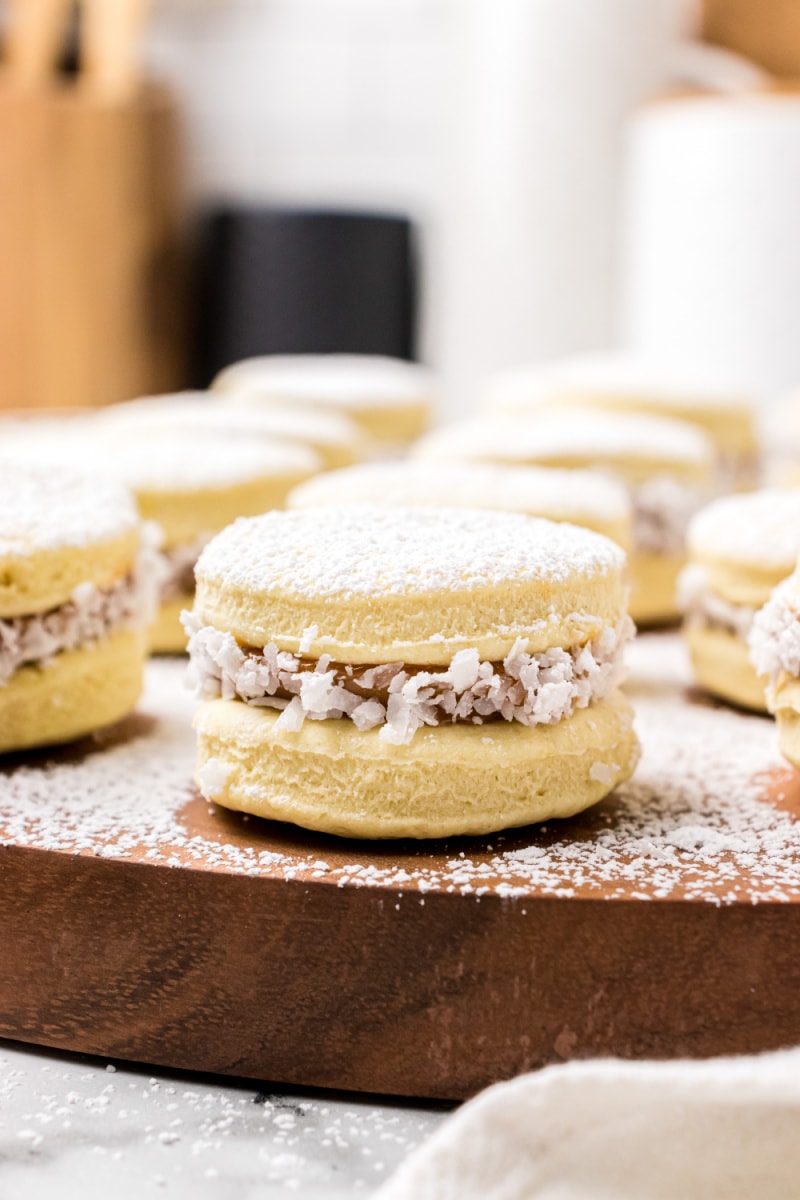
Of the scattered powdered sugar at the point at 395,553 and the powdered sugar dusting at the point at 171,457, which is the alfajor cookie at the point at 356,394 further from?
the scattered powdered sugar at the point at 395,553

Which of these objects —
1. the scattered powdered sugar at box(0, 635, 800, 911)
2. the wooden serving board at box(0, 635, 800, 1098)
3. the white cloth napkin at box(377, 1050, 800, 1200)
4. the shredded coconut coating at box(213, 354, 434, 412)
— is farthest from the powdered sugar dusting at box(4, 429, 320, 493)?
the white cloth napkin at box(377, 1050, 800, 1200)

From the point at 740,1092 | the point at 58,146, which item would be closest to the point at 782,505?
the point at 740,1092

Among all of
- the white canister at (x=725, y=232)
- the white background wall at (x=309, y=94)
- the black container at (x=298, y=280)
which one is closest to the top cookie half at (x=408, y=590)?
the white canister at (x=725, y=232)

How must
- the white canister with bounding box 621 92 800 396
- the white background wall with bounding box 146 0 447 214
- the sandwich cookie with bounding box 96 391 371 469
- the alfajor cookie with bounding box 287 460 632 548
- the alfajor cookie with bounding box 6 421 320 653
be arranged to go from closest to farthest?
the alfajor cookie with bounding box 287 460 632 548
the alfajor cookie with bounding box 6 421 320 653
the sandwich cookie with bounding box 96 391 371 469
the white canister with bounding box 621 92 800 396
the white background wall with bounding box 146 0 447 214

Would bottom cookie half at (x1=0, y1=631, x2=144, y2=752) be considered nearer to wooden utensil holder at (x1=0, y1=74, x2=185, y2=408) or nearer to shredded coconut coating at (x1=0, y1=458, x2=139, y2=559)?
shredded coconut coating at (x1=0, y1=458, x2=139, y2=559)

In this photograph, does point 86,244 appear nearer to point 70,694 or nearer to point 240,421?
point 240,421

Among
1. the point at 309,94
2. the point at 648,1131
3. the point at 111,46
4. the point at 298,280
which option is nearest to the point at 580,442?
the point at 648,1131

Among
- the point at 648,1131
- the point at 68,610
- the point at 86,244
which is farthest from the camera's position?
the point at 86,244
